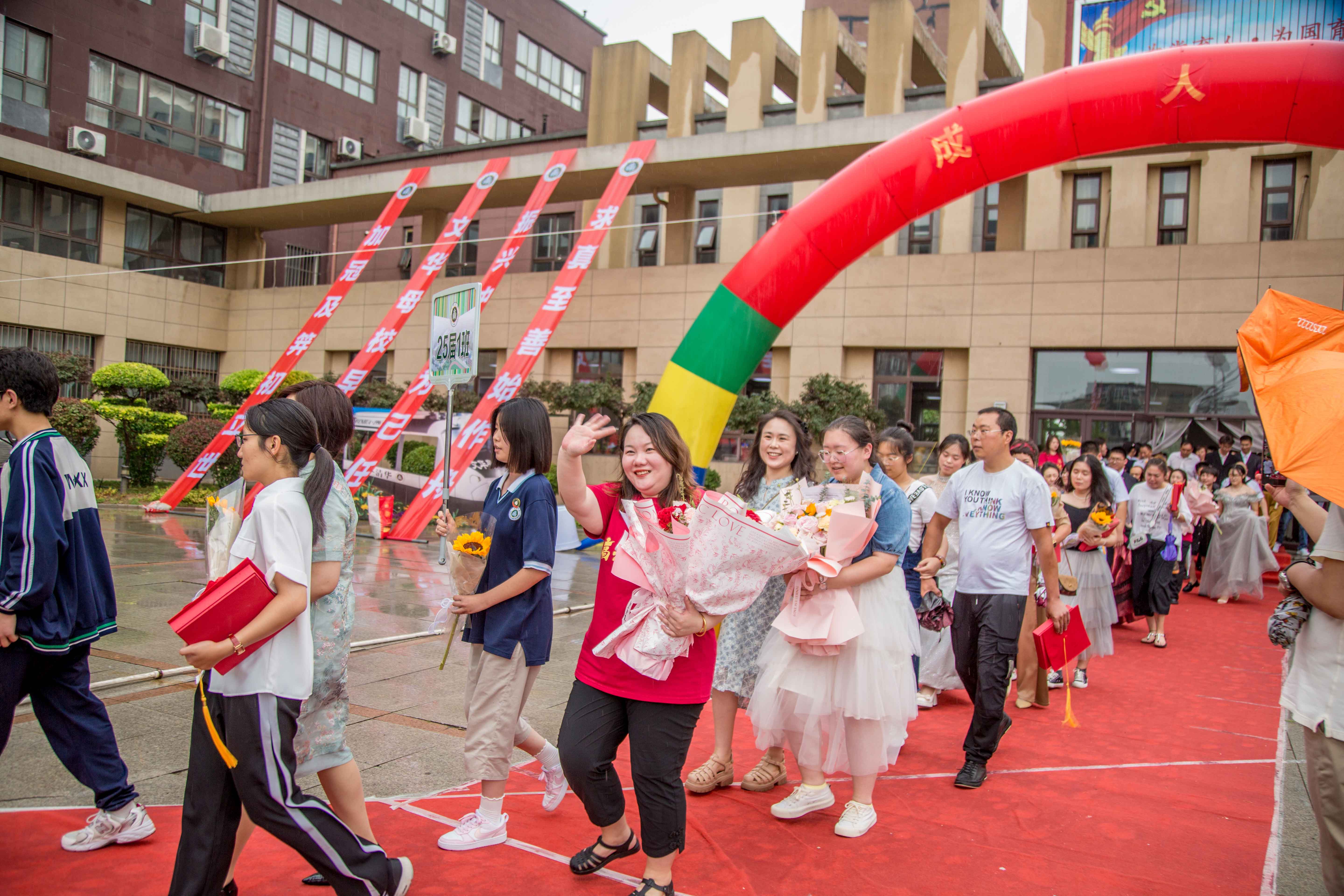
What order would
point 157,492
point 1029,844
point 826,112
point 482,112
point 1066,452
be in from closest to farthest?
point 1029,844 → point 1066,452 → point 157,492 → point 826,112 → point 482,112

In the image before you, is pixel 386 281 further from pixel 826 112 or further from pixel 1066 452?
pixel 1066 452

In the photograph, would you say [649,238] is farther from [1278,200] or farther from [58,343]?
[58,343]

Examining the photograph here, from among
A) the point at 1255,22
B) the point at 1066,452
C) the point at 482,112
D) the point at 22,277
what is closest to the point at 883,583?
the point at 1066,452

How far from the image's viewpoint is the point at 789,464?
13.9ft

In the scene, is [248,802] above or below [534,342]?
below

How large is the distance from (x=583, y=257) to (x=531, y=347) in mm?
2156

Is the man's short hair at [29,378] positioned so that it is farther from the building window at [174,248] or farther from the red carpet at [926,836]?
the building window at [174,248]

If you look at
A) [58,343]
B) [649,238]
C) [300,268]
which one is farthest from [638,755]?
[300,268]

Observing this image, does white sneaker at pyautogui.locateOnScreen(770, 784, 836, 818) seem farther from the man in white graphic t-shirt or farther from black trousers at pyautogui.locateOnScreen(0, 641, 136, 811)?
black trousers at pyautogui.locateOnScreen(0, 641, 136, 811)

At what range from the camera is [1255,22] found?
1523 centimetres

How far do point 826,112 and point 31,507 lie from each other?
1898 centimetres

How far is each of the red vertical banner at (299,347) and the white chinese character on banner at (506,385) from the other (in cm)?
425

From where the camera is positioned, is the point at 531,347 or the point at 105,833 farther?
the point at 531,347

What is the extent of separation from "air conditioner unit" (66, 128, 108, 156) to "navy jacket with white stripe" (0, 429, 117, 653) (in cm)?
2186
